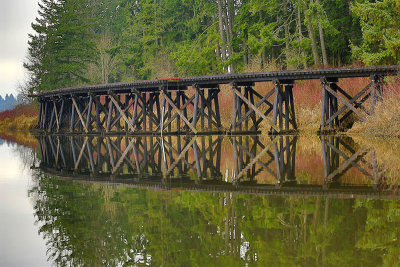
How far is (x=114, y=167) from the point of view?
1300 cm

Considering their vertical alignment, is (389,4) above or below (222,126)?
above

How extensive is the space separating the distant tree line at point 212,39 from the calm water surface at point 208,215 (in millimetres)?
16136

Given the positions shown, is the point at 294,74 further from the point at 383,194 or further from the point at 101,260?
the point at 101,260

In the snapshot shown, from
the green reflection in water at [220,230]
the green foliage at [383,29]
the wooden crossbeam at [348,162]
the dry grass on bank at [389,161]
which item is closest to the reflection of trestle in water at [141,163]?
the wooden crossbeam at [348,162]

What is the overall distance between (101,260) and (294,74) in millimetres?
17928

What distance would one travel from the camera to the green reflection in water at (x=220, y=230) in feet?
15.1

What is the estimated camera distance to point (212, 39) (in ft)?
144

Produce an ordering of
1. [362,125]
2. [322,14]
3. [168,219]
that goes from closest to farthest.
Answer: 1. [168,219]
2. [362,125]
3. [322,14]

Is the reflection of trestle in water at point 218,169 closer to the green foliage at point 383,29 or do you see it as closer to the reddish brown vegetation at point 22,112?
the green foliage at point 383,29

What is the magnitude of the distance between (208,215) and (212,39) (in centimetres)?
3873

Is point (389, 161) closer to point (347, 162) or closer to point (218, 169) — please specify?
point (347, 162)

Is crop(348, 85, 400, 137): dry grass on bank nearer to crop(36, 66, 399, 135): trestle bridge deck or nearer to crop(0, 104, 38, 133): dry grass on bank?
crop(36, 66, 399, 135): trestle bridge deck

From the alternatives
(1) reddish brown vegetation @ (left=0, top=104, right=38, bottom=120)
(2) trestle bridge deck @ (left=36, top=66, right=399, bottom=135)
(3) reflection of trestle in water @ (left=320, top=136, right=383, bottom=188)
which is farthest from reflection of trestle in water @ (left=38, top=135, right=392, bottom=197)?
(1) reddish brown vegetation @ (left=0, top=104, right=38, bottom=120)

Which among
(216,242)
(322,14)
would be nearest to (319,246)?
(216,242)
